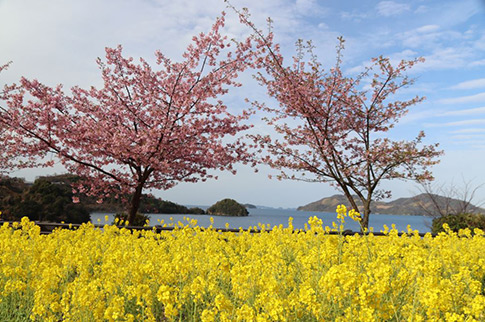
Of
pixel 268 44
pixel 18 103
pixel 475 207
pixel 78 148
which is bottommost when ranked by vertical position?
pixel 475 207

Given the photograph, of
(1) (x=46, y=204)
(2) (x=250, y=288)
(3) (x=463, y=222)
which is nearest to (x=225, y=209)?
(1) (x=46, y=204)

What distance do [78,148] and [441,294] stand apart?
37.4ft

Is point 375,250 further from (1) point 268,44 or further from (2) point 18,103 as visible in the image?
(2) point 18,103

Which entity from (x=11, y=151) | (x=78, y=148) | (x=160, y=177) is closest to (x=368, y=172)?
(x=160, y=177)

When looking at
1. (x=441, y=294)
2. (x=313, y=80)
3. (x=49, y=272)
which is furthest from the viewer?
(x=313, y=80)

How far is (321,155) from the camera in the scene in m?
13.4

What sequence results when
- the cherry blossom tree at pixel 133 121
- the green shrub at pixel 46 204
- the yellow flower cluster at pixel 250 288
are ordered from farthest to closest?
1. the green shrub at pixel 46 204
2. the cherry blossom tree at pixel 133 121
3. the yellow flower cluster at pixel 250 288

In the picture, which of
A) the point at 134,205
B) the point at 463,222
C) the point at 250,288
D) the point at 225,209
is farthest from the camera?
the point at 225,209

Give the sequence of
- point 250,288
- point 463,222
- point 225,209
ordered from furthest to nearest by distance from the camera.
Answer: point 225,209 → point 463,222 → point 250,288

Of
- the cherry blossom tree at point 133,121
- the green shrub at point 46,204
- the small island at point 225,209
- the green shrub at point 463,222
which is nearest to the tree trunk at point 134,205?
the cherry blossom tree at point 133,121

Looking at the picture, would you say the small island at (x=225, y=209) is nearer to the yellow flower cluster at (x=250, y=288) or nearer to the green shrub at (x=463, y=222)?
the green shrub at (x=463, y=222)

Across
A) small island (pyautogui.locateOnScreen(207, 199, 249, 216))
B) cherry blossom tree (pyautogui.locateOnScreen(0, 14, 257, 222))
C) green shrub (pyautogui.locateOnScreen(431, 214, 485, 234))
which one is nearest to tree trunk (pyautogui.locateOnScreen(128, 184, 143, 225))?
cherry blossom tree (pyautogui.locateOnScreen(0, 14, 257, 222))

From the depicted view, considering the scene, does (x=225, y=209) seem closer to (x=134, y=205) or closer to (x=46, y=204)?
(x=46, y=204)

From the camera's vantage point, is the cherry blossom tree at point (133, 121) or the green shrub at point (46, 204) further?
the green shrub at point (46, 204)
